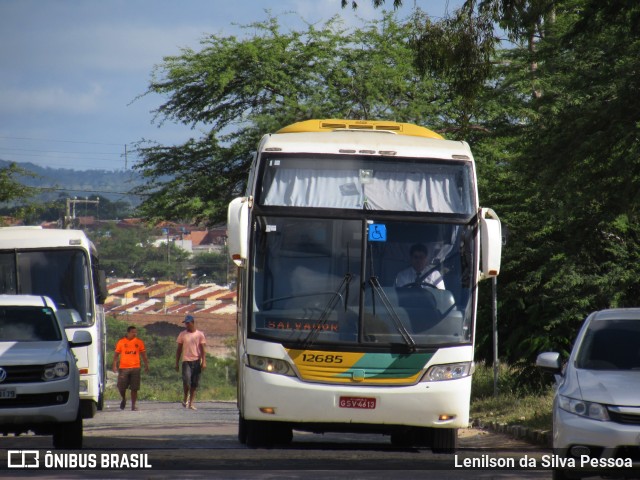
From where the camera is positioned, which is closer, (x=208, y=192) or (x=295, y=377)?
(x=295, y=377)

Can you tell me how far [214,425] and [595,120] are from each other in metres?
8.55

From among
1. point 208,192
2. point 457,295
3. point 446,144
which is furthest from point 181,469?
point 208,192

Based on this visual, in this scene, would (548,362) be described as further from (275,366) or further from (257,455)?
(257,455)

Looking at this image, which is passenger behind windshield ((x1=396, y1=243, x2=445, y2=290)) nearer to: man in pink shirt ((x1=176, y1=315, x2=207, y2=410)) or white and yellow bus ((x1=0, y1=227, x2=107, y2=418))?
white and yellow bus ((x1=0, y1=227, x2=107, y2=418))

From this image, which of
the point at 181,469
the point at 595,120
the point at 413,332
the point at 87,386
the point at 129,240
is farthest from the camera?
the point at 129,240

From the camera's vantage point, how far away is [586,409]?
10305mm

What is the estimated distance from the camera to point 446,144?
14.1m

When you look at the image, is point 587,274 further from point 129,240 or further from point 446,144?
point 129,240

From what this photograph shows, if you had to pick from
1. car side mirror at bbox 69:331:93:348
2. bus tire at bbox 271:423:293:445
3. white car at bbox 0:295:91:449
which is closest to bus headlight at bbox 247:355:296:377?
bus tire at bbox 271:423:293:445

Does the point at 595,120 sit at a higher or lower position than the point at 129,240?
higher

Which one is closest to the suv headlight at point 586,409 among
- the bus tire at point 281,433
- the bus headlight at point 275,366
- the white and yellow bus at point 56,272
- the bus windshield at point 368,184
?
the bus headlight at point 275,366

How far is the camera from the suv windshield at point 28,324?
1505cm

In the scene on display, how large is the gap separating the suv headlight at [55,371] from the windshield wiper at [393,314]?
12.6 ft

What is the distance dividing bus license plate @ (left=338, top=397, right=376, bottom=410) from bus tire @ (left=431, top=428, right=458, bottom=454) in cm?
125
